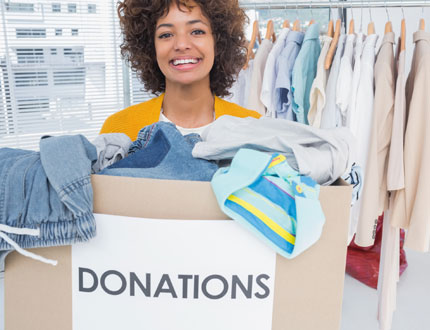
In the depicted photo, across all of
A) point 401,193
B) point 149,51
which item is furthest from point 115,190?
point 401,193

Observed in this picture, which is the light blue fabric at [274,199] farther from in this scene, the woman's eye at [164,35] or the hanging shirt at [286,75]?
the hanging shirt at [286,75]

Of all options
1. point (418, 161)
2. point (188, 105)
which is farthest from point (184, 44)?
point (418, 161)

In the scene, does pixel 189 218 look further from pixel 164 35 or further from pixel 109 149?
pixel 164 35

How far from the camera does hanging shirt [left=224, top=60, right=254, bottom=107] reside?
1829 mm

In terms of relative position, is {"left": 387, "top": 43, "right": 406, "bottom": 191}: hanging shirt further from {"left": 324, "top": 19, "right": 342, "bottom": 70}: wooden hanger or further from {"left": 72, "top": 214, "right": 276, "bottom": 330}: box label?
{"left": 72, "top": 214, "right": 276, "bottom": 330}: box label

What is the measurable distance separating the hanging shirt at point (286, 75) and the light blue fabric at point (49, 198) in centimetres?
125

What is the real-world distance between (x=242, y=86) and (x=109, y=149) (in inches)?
50.7

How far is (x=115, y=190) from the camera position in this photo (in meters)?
0.53

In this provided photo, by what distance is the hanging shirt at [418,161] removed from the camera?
141cm

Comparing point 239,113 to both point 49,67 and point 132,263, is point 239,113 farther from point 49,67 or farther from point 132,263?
point 49,67

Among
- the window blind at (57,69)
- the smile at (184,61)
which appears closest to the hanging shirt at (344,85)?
the smile at (184,61)

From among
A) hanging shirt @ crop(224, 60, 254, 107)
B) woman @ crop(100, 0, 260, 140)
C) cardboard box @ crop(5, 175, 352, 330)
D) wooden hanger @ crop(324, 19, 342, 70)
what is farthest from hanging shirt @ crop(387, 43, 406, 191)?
cardboard box @ crop(5, 175, 352, 330)

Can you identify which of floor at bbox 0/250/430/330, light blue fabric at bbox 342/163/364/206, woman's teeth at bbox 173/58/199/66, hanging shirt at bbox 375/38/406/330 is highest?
woman's teeth at bbox 173/58/199/66

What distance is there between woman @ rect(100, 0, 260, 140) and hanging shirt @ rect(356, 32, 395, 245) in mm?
470
